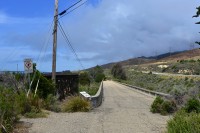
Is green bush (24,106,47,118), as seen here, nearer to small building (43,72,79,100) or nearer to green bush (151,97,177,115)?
green bush (151,97,177,115)

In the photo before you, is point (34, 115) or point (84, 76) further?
point (84, 76)

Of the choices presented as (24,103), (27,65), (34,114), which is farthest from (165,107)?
(24,103)

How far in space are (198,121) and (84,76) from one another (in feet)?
224

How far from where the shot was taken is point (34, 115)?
17281 mm

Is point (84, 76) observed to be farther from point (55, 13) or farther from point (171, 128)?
point (171, 128)

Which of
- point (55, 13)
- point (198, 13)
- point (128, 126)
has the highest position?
point (55, 13)

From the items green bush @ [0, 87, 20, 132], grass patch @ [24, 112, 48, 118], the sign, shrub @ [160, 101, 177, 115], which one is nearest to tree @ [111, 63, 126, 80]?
shrub @ [160, 101, 177, 115]

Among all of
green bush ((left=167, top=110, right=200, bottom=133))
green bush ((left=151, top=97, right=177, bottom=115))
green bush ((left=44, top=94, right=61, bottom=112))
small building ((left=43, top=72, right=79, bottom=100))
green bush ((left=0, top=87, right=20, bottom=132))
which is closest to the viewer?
green bush ((left=167, top=110, right=200, bottom=133))

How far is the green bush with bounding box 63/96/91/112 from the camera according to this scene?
20625 millimetres

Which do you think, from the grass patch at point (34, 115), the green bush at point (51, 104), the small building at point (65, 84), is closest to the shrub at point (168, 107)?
the green bush at point (51, 104)

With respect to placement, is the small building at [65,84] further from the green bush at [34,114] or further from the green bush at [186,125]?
the green bush at [186,125]

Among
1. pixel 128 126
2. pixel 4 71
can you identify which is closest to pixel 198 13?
pixel 128 126

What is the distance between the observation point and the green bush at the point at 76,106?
2062 centimetres

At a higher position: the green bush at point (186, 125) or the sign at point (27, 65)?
the sign at point (27, 65)
